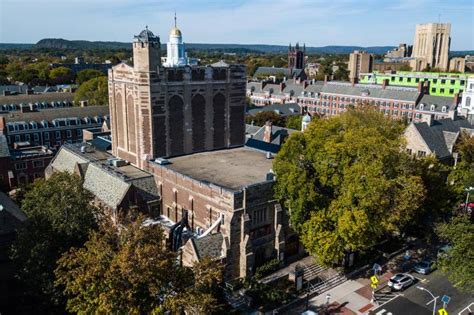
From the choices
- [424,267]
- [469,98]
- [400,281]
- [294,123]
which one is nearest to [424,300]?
[400,281]

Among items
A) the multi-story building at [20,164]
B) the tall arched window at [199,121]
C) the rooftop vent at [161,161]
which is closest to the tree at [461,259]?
the rooftop vent at [161,161]

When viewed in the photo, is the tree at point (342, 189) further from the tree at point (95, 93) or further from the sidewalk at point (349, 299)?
the tree at point (95, 93)

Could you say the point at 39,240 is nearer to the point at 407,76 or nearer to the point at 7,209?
the point at 7,209

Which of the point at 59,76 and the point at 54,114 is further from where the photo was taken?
the point at 59,76

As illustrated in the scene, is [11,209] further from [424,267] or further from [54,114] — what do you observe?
[54,114]

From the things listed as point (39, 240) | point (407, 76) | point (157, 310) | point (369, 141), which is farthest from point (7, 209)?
point (407, 76)

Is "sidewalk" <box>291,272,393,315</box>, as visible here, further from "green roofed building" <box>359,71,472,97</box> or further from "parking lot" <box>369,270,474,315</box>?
"green roofed building" <box>359,71,472,97</box>

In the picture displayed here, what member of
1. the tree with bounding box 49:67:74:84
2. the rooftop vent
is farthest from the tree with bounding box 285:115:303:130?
the tree with bounding box 49:67:74:84
